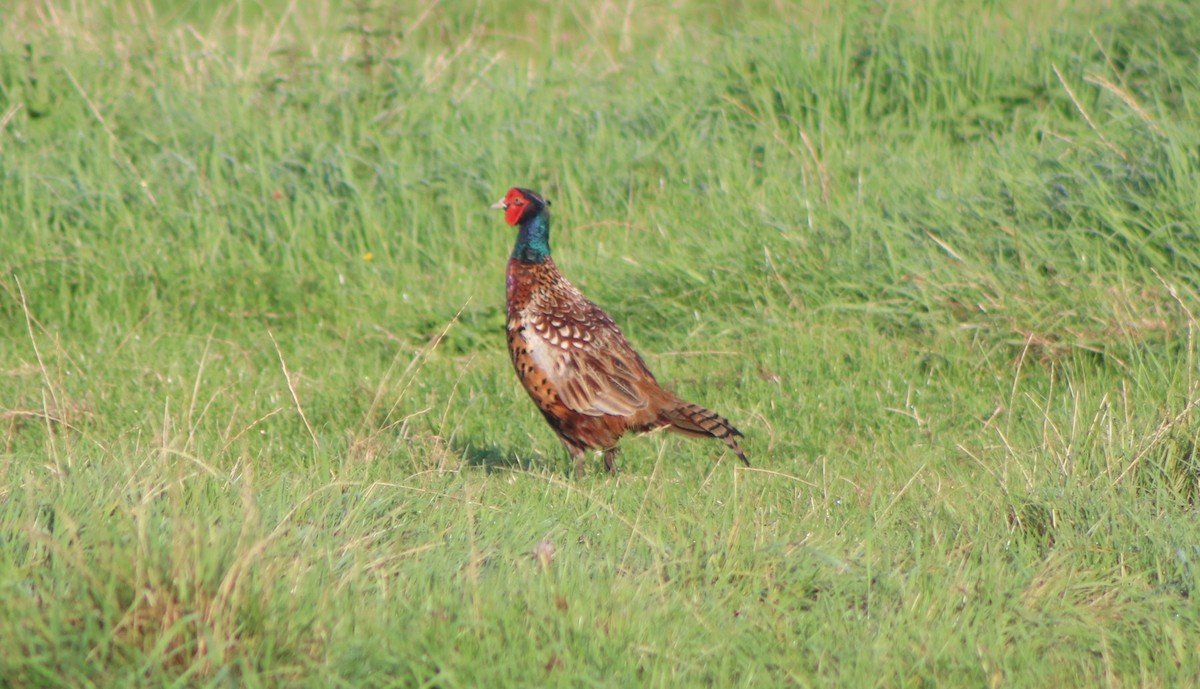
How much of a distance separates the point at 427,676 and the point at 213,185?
5145 millimetres

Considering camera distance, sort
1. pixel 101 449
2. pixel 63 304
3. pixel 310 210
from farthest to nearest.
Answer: pixel 310 210 < pixel 63 304 < pixel 101 449

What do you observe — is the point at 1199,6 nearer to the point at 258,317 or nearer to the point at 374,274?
the point at 374,274

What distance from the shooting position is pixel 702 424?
Answer: 5.14m

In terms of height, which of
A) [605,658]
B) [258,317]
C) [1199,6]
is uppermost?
[1199,6]

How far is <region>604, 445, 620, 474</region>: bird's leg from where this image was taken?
5389 mm

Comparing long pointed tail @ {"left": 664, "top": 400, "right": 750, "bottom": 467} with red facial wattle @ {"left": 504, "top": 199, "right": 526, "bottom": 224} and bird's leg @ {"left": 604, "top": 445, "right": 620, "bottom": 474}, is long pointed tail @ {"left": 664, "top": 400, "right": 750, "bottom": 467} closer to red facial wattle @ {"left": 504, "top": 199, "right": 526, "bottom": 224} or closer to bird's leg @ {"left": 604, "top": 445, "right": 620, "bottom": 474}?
bird's leg @ {"left": 604, "top": 445, "right": 620, "bottom": 474}

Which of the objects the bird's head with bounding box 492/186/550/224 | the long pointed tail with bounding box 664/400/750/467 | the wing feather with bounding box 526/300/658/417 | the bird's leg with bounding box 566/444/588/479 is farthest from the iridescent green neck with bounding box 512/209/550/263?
the long pointed tail with bounding box 664/400/750/467

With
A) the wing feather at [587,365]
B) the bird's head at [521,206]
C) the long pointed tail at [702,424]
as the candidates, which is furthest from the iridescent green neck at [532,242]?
the long pointed tail at [702,424]

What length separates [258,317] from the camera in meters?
7.10

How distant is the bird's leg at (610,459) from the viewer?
5389mm

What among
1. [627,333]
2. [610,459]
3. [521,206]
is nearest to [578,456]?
[610,459]

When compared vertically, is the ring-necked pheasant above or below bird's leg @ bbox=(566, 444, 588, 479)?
above

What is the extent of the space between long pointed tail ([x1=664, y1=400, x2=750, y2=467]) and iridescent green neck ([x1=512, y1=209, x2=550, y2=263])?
0.91 meters

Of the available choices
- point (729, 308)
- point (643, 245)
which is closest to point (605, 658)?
point (729, 308)
